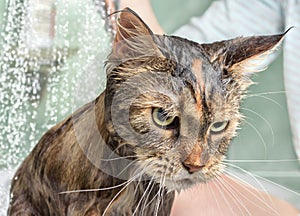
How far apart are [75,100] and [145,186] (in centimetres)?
14

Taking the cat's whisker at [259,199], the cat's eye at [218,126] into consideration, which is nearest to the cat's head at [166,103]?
the cat's eye at [218,126]

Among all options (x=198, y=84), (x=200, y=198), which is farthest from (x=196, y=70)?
(x=200, y=198)

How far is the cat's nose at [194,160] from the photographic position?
0.48 metres

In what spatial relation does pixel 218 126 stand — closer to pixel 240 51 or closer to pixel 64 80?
pixel 240 51

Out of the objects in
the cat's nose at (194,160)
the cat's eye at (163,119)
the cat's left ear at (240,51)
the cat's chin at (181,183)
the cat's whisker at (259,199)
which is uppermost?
the cat's left ear at (240,51)

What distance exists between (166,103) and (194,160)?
0.06 m

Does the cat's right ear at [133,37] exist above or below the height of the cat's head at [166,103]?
above

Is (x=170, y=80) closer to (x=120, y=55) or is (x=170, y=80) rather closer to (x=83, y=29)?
(x=120, y=55)

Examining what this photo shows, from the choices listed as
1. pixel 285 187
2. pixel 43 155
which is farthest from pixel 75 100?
pixel 285 187

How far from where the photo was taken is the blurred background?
1.94ft

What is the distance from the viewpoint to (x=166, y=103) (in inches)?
18.7

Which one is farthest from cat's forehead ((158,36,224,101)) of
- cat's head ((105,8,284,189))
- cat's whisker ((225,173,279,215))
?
cat's whisker ((225,173,279,215))

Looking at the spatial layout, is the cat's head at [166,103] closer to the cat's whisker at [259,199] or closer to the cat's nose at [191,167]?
the cat's nose at [191,167]

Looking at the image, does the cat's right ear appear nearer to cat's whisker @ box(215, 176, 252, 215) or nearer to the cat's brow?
the cat's brow
